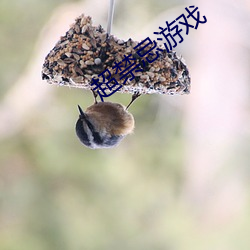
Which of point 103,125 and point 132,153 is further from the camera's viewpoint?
point 132,153

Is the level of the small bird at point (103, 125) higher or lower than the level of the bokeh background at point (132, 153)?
lower

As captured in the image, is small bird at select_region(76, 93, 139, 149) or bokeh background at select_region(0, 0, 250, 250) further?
bokeh background at select_region(0, 0, 250, 250)

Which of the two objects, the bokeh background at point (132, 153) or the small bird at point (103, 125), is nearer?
the small bird at point (103, 125)

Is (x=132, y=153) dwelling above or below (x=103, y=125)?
above
